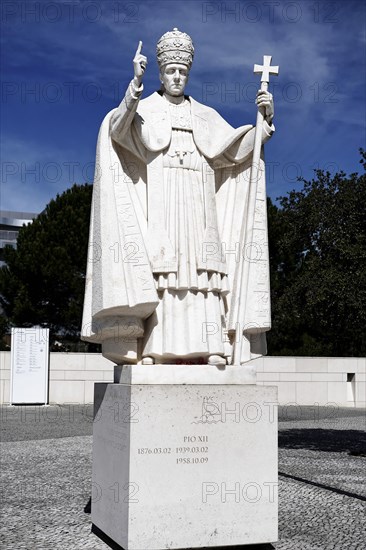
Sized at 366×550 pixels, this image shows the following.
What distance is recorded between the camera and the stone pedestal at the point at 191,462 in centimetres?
532

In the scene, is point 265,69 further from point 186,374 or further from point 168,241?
point 186,374

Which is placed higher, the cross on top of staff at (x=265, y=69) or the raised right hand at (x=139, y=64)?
the cross on top of staff at (x=265, y=69)

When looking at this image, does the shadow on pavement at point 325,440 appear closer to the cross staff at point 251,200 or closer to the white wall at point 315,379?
the white wall at point 315,379

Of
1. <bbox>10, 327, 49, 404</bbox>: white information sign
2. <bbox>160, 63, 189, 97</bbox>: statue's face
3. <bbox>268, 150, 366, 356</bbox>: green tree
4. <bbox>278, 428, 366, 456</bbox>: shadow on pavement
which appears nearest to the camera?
<bbox>160, 63, 189, 97</bbox>: statue's face

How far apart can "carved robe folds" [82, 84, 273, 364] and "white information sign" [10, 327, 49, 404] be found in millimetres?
14645

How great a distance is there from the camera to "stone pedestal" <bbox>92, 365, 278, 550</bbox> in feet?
17.4

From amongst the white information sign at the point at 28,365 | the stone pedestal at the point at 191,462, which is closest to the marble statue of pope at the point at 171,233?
the stone pedestal at the point at 191,462

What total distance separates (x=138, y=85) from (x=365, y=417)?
615 inches

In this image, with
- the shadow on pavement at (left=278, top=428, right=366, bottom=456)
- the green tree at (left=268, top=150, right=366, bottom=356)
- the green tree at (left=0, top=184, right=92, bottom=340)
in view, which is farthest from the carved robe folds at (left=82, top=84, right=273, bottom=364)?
the green tree at (left=0, top=184, right=92, bottom=340)

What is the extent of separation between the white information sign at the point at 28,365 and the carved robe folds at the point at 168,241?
48.0 ft

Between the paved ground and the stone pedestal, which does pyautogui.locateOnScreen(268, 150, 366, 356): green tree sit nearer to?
the paved ground

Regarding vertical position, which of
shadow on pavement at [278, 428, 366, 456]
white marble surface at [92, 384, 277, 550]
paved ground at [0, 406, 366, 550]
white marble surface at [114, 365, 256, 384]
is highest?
white marble surface at [114, 365, 256, 384]

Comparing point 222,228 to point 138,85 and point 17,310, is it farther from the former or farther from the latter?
point 17,310

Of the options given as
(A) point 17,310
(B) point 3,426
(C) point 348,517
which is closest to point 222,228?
(C) point 348,517
